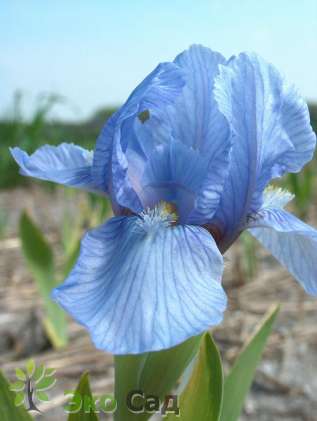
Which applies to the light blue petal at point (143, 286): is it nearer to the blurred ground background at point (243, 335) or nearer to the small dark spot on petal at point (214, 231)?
the small dark spot on petal at point (214, 231)

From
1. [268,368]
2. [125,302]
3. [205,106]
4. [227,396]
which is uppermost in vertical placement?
[205,106]

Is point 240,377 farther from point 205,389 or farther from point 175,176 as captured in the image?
point 175,176

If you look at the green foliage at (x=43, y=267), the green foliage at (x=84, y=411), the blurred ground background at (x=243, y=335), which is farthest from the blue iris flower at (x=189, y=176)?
the green foliage at (x=43, y=267)

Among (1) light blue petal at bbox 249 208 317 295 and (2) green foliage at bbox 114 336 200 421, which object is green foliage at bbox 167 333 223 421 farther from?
(1) light blue petal at bbox 249 208 317 295

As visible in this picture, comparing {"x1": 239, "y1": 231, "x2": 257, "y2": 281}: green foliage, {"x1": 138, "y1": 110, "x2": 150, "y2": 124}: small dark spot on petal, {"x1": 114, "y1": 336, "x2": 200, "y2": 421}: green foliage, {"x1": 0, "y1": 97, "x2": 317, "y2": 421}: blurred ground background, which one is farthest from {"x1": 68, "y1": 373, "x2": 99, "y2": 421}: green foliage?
{"x1": 239, "y1": 231, "x2": 257, "y2": 281}: green foliage

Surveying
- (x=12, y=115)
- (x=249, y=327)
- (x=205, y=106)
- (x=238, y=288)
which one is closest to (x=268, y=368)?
(x=249, y=327)

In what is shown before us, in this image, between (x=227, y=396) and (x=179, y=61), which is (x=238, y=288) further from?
(x=179, y=61)
